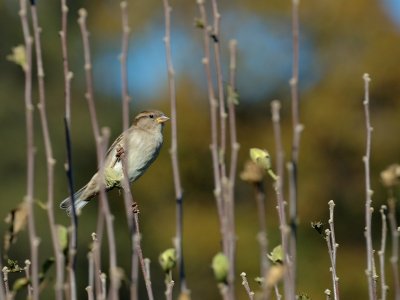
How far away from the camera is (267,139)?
21.2 metres

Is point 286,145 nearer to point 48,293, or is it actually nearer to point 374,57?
point 374,57

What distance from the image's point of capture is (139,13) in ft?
81.1

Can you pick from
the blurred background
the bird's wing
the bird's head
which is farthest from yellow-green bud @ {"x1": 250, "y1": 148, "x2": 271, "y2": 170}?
the blurred background

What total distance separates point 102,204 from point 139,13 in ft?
72.4

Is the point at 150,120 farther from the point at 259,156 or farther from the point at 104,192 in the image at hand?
the point at 104,192

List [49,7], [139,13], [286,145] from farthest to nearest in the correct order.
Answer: [49,7] → [139,13] → [286,145]

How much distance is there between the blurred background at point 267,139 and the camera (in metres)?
20.5

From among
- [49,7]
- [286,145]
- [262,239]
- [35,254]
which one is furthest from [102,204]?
[49,7]

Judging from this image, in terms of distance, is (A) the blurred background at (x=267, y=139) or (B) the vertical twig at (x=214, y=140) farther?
(A) the blurred background at (x=267, y=139)

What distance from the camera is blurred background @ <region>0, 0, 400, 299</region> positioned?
20453 millimetres

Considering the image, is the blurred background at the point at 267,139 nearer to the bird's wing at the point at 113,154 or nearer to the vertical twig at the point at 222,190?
the bird's wing at the point at 113,154

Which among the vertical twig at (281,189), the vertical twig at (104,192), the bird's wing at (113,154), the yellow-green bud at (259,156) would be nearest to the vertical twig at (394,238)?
the vertical twig at (281,189)

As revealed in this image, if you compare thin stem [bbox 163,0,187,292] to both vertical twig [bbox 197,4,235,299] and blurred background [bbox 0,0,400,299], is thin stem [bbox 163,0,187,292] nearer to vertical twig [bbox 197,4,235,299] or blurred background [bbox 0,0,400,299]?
vertical twig [bbox 197,4,235,299]

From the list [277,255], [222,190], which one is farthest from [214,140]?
[277,255]
